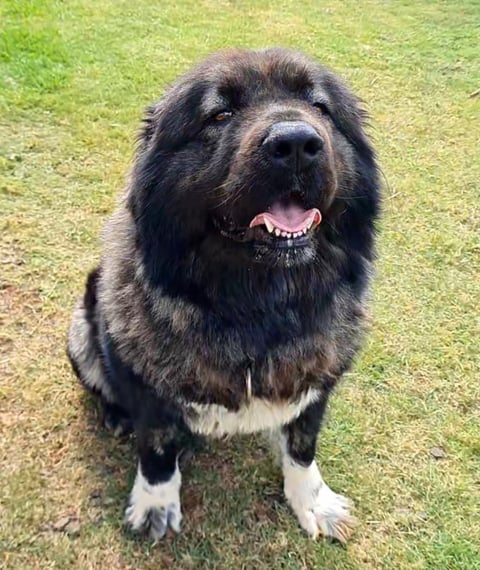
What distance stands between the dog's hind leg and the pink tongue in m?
0.94

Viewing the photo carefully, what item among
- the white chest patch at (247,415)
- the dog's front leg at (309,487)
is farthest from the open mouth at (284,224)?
the dog's front leg at (309,487)

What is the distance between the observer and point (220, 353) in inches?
84.5

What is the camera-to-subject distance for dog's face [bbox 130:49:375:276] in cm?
180

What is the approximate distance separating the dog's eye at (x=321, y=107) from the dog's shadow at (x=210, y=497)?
1352 millimetres

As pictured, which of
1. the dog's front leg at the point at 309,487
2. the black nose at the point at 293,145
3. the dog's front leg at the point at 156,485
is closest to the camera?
the black nose at the point at 293,145

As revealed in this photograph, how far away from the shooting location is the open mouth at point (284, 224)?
1866 millimetres

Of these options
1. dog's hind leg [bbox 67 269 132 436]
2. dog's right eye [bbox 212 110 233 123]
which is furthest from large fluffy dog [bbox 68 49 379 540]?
dog's hind leg [bbox 67 269 132 436]

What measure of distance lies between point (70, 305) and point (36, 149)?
155 cm

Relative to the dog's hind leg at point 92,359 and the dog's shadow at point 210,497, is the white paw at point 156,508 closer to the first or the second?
the dog's shadow at point 210,497

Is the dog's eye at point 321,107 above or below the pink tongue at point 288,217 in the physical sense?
above

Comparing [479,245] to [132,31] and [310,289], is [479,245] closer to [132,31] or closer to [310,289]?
[310,289]

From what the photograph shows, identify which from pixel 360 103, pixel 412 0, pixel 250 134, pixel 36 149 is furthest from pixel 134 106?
pixel 412 0

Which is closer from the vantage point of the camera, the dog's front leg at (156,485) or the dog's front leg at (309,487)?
the dog's front leg at (156,485)

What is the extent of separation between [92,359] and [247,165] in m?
1.22
